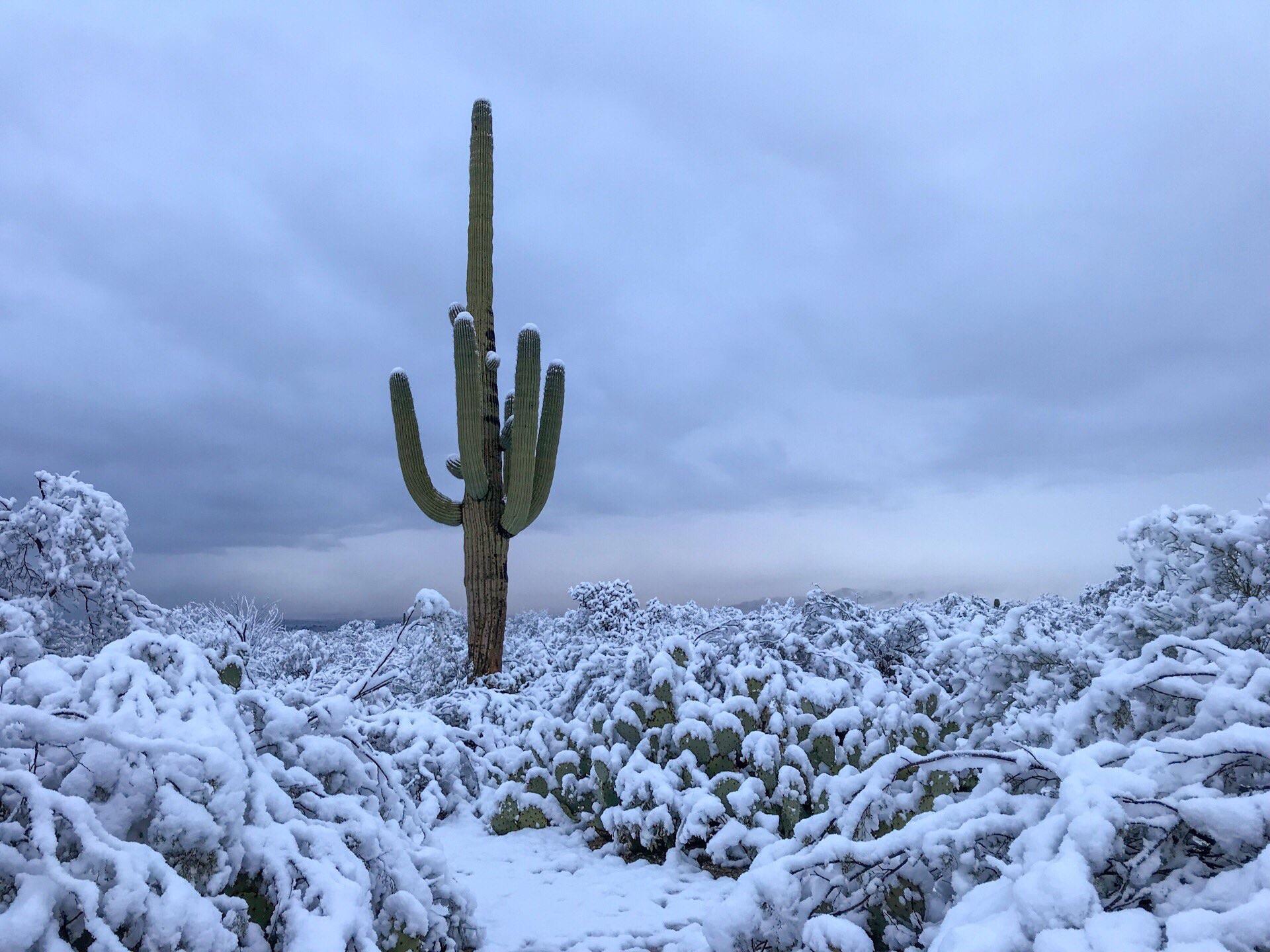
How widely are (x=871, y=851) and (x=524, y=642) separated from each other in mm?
12058

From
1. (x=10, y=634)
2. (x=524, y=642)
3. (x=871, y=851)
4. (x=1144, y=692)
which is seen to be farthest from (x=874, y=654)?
(x=524, y=642)

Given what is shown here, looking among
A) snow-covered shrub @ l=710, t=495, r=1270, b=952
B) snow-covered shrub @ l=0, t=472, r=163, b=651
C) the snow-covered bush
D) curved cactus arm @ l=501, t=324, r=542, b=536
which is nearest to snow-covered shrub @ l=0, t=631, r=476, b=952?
the snow-covered bush

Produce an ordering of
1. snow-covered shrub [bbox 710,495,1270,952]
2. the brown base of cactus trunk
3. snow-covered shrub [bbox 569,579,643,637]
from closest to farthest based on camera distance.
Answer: snow-covered shrub [bbox 710,495,1270,952] < the brown base of cactus trunk < snow-covered shrub [bbox 569,579,643,637]

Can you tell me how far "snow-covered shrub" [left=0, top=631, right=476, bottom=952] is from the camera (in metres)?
1.83

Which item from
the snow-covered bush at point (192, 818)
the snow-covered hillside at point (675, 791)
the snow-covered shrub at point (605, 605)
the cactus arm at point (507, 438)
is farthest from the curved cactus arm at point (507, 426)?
the snow-covered bush at point (192, 818)

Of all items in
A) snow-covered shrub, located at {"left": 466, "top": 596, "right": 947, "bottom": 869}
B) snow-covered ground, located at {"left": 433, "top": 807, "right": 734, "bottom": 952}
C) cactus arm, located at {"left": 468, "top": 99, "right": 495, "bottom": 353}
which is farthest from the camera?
cactus arm, located at {"left": 468, "top": 99, "right": 495, "bottom": 353}

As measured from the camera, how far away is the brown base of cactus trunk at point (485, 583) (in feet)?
37.6

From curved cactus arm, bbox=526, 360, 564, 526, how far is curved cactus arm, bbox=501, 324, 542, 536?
1.10 feet

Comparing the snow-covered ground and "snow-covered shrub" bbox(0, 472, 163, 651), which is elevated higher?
"snow-covered shrub" bbox(0, 472, 163, 651)

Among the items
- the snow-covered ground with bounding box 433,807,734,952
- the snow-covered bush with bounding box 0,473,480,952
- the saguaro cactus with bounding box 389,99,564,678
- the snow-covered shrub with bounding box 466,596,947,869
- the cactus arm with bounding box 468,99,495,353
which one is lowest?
the snow-covered ground with bounding box 433,807,734,952

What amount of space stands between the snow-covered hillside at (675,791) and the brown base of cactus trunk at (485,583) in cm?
528

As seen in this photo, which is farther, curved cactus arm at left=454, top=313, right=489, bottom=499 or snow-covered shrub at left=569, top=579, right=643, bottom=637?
snow-covered shrub at left=569, top=579, right=643, bottom=637

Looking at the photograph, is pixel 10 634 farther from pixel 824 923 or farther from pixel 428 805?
pixel 428 805

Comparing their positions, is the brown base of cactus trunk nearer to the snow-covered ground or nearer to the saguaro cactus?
the saguaro cactus
